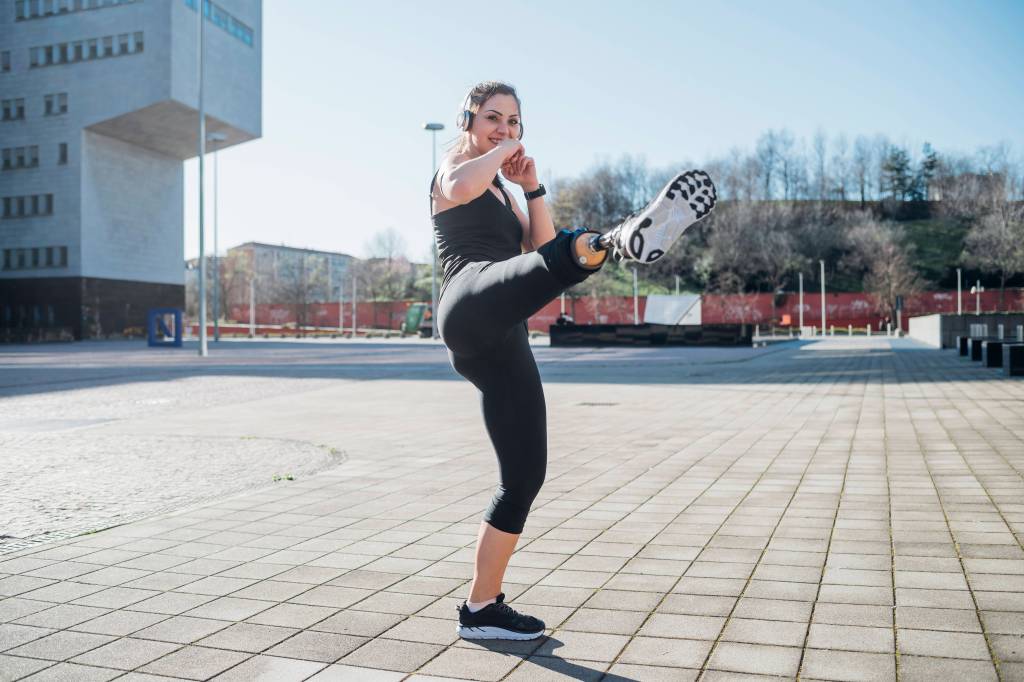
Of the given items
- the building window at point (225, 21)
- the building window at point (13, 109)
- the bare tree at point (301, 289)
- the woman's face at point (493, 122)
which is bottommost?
the woman's face at point (493, 122)

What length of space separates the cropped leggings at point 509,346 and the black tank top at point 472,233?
0.12 m

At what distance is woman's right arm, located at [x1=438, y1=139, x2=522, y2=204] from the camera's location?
281 cm

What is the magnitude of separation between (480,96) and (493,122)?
0.10 metres

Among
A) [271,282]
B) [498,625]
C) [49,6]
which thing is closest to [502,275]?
[498,625]

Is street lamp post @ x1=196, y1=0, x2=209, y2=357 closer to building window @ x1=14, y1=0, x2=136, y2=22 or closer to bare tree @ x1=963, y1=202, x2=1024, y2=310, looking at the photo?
building window @ x1=14, y1=0, x2=136, y2=22

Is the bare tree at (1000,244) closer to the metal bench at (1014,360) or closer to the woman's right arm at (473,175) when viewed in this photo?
the metal bench at (1014,360)

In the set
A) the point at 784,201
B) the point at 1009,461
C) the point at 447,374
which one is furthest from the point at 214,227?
the point at 784,201

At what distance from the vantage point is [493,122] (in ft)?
10.1

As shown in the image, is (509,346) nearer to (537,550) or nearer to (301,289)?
(537,550)

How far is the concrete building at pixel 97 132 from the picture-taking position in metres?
49.6

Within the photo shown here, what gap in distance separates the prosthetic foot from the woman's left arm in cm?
70

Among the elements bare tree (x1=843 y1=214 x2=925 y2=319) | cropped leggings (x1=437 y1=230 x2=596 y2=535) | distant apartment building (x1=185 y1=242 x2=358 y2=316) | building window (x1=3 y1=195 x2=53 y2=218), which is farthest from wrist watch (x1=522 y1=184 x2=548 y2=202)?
distant apartment building (x1=185 y1=242 x2=358 y2=316)

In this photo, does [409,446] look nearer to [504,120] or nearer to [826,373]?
[504,120]

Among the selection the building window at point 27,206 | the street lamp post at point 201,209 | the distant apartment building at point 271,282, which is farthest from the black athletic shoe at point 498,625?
the distant apartment building at point 271,282
